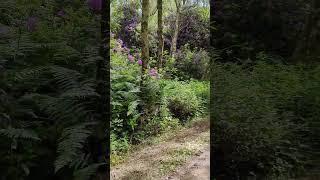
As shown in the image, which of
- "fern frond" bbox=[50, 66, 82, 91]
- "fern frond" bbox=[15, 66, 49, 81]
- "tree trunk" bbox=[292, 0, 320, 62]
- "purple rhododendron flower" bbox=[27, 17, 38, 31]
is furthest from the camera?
"tree trunk" bbox=[292, 0, 320, 62]

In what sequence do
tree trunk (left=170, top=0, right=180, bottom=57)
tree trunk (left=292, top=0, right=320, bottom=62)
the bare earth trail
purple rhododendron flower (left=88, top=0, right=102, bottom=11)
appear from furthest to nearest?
tree trunk (left=292, top=0, right=320, bottom=62) → tree trunk (left=170, top=0, right=180, bottom=57) → the bare earth trail → purple rhododendron flower (left=88, top=0, right=102, bottom=11)

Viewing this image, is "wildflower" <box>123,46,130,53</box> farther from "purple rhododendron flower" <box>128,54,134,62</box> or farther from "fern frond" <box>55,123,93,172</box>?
"fern frond" <box>55,123,93,172</box>

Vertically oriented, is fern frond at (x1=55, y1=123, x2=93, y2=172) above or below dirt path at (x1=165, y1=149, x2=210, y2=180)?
above

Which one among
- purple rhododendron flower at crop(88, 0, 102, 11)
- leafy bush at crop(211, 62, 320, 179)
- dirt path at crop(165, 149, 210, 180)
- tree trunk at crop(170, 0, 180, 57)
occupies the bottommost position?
dirt path at crop(165, 149, 210, 180)

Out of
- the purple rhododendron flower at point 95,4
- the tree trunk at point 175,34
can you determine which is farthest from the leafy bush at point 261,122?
the purple rhododendron flower at point 95,4

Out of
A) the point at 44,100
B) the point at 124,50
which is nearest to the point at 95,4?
the point at 124,50

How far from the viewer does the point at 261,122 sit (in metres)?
4.01

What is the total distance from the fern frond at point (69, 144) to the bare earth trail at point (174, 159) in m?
1.57

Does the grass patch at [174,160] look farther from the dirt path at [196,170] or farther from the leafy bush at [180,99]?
the leafy bush at [180,99]

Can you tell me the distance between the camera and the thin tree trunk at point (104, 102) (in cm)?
326

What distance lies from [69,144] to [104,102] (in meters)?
1.28

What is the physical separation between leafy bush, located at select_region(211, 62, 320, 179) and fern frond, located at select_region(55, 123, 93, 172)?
2.02 meters

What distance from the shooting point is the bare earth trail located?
3.90 meters

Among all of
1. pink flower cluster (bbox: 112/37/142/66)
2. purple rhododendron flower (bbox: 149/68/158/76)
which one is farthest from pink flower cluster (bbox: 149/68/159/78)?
pink flower cluster (bbox: 112/37/142/66)
